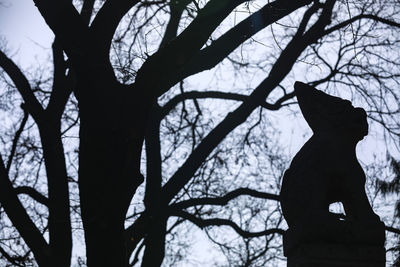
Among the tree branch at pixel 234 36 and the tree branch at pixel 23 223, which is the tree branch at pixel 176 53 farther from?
the tree branch at pixel 23 223

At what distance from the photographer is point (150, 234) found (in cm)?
1098

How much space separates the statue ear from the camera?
5.65 m

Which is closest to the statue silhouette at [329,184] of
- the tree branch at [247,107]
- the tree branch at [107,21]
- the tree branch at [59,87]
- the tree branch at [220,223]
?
the tree branch at [107,21]

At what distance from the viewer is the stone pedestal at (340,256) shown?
4.82 metres

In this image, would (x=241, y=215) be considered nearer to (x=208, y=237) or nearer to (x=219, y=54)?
(x=208, y=237)

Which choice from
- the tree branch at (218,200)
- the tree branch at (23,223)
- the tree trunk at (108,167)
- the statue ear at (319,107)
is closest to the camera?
the statue ear at (319,107)

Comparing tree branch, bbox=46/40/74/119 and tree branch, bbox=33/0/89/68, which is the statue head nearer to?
tree branch, bbox=33/0/89/68

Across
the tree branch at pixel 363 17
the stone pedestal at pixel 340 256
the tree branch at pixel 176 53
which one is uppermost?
the tree branch at pixel 363 17

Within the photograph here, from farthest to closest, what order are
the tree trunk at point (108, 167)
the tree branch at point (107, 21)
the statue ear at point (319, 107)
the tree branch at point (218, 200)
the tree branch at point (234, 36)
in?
the tree branch at point (218, 200), the tree branch at point (234, 36), the tree branch at point (107, 21), the tree trunk at point (108, 167), the statue ear at point (319, 107)

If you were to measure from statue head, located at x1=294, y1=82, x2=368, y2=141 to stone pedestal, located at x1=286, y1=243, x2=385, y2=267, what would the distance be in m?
1.14

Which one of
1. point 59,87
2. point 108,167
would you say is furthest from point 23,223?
point 108,167

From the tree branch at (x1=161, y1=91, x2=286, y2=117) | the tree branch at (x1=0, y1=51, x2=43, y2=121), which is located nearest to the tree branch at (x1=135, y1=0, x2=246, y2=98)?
the tree branch at (x1=0, y1=51, x2=43, y2=121)

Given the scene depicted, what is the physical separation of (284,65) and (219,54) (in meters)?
4.53

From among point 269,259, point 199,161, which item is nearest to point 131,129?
point 199,161
